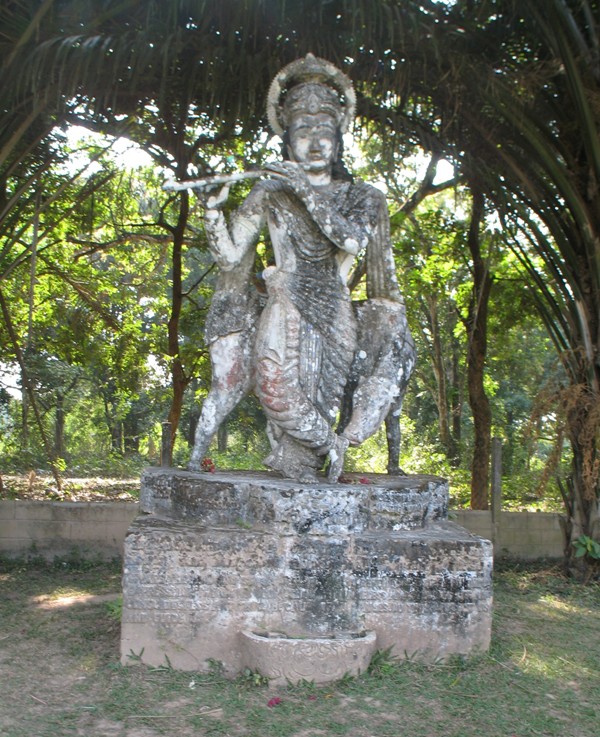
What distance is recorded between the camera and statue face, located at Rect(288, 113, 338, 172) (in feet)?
16.0

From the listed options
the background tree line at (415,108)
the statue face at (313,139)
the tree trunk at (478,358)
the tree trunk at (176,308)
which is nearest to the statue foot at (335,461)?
the statue face at (313,139)

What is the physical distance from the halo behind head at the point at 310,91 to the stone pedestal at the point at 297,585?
235 centimetres

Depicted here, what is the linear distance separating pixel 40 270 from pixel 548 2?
6.81m

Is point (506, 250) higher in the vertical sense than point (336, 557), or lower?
higher

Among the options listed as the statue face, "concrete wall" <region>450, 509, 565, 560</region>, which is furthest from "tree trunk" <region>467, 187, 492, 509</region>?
the statue face

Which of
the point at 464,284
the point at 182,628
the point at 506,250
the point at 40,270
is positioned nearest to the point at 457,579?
the point at 182,628

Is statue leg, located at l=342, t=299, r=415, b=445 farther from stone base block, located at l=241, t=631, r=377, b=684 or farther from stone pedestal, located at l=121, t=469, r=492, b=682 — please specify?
stone base block, located at l=241, t=631, r=377, b=684

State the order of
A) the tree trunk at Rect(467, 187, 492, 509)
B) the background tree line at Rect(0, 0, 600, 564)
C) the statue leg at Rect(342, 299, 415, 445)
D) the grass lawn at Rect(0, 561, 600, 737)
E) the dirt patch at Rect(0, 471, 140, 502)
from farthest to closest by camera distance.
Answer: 1. the dirt patch at Rect(0, 471, 140, 502)
2. the tree trunk at Rect(467, 187, 492, 509)
3. the background tree line at Rect(0, 0, 600, 564)
4. the statue leg at Rect(342, 299, 415, 445)
5. the grass lawn at Rect(0, 561, 600, 737)

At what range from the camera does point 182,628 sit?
4.06 m

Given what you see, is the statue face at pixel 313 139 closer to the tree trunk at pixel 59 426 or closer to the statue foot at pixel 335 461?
the statue foot at pixel 335 461

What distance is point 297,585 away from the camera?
4.06m

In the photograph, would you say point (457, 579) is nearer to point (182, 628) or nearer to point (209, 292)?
point (182, 628)

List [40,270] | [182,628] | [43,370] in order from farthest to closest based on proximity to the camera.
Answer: [43,370], [40,270], [182,628]

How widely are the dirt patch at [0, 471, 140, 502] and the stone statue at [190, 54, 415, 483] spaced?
546cm
